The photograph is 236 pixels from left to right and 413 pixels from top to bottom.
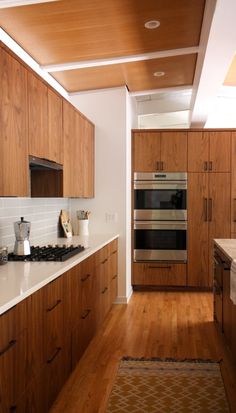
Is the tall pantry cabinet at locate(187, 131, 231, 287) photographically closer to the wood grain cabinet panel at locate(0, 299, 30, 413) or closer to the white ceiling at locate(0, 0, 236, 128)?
the white ceiling at locate(0, 0, 236, 128)

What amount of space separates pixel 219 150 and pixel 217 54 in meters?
2.64

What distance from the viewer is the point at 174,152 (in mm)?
6039

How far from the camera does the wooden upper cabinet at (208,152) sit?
600cm

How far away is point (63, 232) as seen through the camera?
4.90 meters

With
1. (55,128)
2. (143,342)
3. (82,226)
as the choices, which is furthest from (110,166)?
(143,342)

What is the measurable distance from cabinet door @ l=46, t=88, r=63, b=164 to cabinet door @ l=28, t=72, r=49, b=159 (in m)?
0.09

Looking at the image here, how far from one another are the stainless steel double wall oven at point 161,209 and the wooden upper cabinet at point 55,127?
2.40 m

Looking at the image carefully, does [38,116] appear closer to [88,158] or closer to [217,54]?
[217,54]

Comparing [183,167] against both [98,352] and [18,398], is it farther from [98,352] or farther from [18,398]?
[18,398]

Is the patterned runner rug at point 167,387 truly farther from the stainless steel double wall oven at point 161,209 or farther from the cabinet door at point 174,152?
the cabinet door at point 174,152

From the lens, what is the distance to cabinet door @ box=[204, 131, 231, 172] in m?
5.99

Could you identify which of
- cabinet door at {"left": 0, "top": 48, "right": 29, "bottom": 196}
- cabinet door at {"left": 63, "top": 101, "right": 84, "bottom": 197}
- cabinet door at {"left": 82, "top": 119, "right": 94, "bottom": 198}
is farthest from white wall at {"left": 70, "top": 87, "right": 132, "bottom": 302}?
cabinet door at {"left": 0, "top": 48, "right": 29, "bottom": 196}

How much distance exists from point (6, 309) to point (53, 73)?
324 centimetres

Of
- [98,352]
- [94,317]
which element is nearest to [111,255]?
[94,317]
